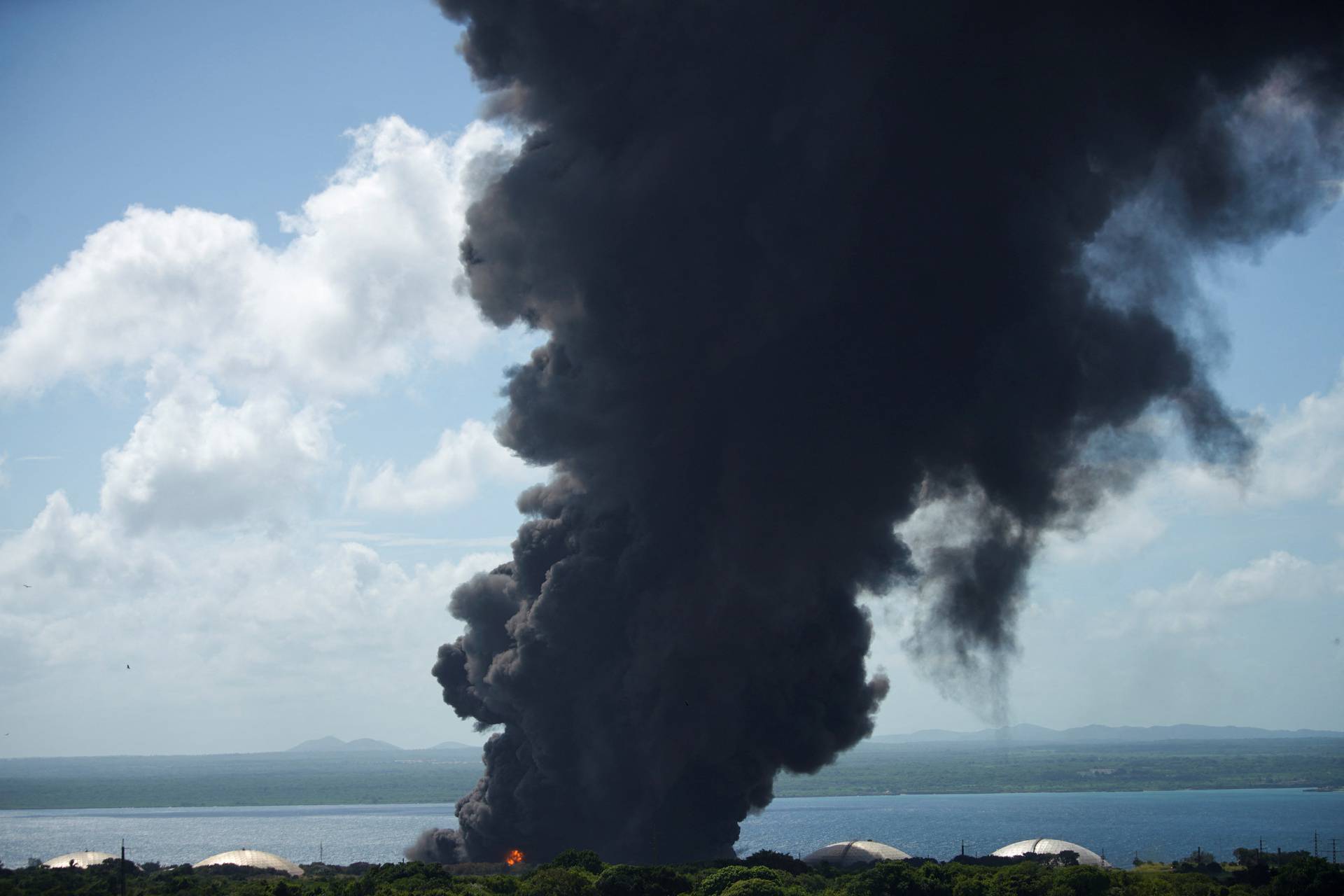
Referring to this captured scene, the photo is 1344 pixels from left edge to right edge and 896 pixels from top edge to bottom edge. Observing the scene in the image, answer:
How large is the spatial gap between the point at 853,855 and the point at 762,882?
32715mm

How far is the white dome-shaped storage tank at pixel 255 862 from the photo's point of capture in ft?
376

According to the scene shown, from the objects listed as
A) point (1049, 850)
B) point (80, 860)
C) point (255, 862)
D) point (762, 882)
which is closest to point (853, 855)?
point (1049, 850)

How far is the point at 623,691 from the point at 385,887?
20445mm

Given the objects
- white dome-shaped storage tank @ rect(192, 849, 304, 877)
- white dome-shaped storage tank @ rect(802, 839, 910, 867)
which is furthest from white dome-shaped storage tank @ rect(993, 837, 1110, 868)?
white dome-shaped storage tank @ rect(192, 849, 304, 877)

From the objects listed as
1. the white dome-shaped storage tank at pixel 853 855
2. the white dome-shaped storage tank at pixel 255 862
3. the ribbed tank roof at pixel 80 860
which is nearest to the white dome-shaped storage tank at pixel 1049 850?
the white dome-shaped storage tank at pixel 853 855

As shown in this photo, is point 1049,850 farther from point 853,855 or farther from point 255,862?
point 255,862

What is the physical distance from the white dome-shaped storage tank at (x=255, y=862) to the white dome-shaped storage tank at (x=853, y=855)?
4370cm

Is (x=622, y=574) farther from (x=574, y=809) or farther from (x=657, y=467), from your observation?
(x=574, y=809)

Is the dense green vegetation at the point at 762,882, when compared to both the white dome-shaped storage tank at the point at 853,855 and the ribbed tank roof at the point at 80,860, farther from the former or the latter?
the ribbed tank roof at the point at 80,860

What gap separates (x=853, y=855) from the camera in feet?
343

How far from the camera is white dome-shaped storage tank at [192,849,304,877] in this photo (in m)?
115

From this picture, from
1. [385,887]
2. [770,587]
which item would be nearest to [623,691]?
[770,587]

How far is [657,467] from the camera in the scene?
314 ft

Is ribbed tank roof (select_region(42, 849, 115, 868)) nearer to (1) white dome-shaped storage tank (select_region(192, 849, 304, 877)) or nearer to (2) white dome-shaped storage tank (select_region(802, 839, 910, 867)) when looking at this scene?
(1) white dome-shaped storage tank (select_region(192, 849, 304, 877))
